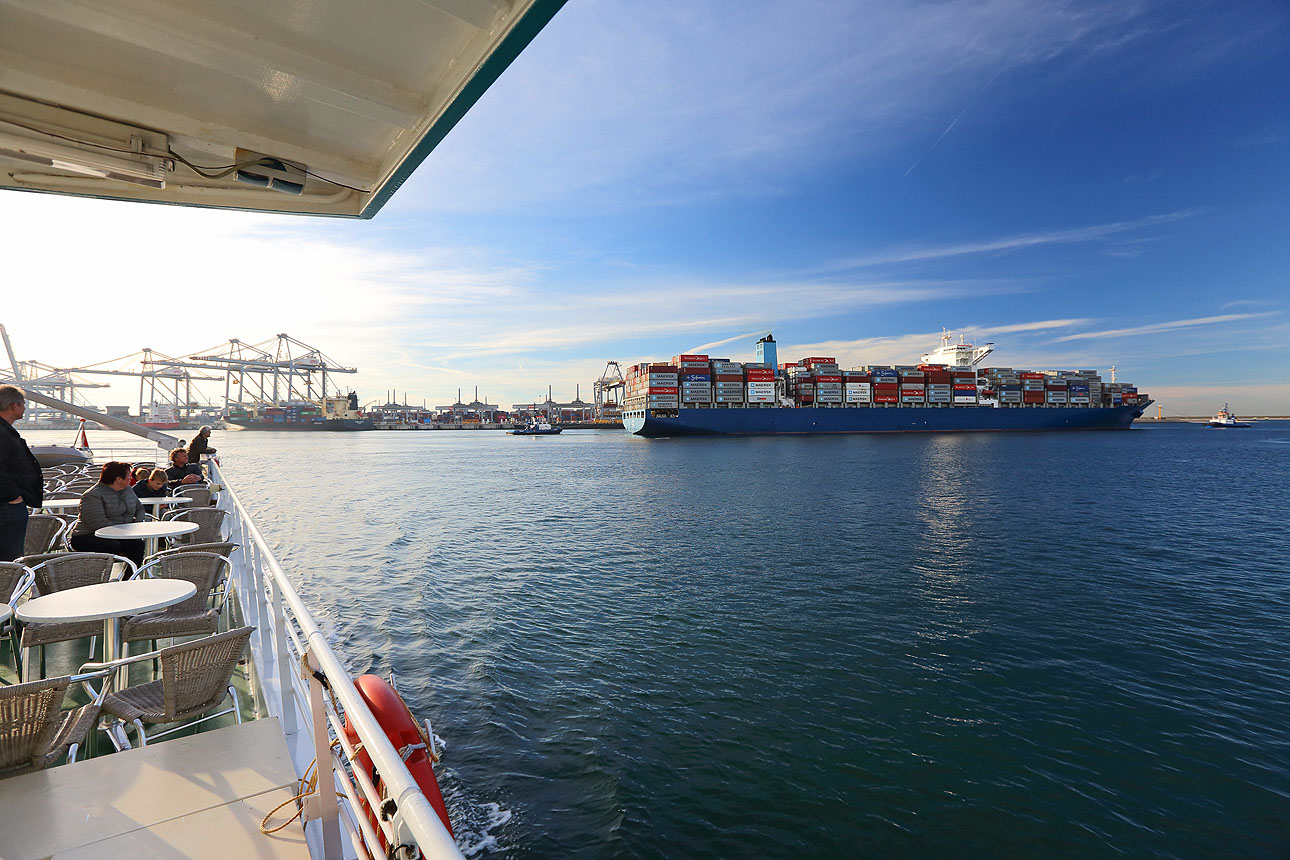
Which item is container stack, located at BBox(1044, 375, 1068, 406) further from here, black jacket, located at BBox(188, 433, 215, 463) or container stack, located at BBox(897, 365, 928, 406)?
black jacket, located at BBox(188, 433, 215, 463)

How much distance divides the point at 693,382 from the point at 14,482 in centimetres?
5190

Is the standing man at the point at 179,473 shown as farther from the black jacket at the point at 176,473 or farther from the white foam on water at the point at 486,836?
the white foam on water at the point at 486,836

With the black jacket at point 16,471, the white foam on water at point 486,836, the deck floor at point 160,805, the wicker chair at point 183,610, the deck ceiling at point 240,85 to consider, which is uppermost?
the deck ceiling at point 240,85

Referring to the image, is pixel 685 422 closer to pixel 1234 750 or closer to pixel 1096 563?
pixel 1096 563

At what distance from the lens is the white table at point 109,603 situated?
217 centimetres

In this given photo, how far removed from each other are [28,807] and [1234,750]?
6.65m

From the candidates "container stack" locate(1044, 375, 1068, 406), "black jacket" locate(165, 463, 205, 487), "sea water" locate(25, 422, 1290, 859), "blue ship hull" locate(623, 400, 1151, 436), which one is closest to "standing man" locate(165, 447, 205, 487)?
"black jacket" locate(165, 463, 205, 487)

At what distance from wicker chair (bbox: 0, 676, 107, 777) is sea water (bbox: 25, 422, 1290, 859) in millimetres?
2030

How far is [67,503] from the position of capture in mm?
5555

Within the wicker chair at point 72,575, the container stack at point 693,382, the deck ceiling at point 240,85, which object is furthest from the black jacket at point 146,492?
the container stack at point 693,382

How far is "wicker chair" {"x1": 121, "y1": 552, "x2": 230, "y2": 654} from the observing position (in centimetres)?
281

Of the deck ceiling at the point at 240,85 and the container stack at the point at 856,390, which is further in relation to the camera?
the container stack at the point at 856,390

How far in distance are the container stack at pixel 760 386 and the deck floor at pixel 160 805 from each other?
54.0 m

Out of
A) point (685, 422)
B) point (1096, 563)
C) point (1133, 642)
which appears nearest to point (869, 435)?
point (685, 422)
